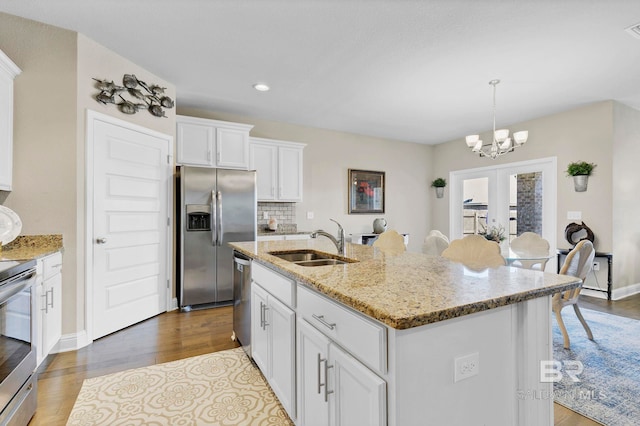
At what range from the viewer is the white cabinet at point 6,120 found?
87.0 inches

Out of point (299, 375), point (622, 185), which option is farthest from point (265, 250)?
point (622, 185)

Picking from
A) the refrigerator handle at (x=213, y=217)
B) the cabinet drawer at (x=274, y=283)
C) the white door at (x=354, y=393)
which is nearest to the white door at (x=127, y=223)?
the refrigerator handle at (x=213, y=217)

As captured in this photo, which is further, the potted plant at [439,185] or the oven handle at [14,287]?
the potted plant at [439,185]

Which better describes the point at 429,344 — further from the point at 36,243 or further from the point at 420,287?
the point at 36,243

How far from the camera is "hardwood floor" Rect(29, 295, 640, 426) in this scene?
1.79 metres

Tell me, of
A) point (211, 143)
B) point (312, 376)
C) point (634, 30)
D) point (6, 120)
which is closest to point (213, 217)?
point (211, 143)

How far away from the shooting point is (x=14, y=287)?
60.2 inches

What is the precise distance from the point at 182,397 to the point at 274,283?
0.99 meters

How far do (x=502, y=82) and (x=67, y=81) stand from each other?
4261 mm

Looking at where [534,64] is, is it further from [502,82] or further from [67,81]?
[67,81]

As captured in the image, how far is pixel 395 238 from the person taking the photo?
2748mm

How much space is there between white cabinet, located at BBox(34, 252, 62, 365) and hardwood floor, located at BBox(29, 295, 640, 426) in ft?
0.61

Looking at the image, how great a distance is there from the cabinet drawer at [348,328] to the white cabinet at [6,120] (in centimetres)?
250

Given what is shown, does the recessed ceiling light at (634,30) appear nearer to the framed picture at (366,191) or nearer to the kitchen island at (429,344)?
the kitchen island at (429,344)
